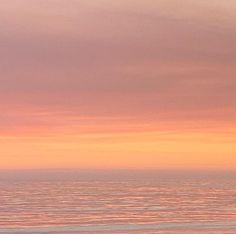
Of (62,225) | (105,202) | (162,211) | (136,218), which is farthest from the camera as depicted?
(105,202)

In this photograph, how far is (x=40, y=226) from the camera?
37875 millimetres

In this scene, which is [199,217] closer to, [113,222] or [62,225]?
[113,222]

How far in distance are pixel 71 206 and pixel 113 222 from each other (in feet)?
37.3

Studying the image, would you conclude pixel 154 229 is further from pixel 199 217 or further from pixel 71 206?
pixel 71 206

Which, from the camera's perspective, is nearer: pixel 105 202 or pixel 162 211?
pixel 162 211

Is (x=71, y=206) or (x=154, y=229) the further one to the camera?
(x=71, y=206)

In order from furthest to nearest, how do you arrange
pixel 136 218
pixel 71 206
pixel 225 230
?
pixel 71 206
pixel 136 218
pixel 225 230

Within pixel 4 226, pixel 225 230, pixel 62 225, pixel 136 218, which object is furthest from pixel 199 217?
pixel 4 226

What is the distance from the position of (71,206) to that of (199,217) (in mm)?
12057

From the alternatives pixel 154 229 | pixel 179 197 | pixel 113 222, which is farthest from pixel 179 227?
pixel 179 197

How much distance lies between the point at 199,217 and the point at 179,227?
5.98m

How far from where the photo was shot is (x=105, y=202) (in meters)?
55.4

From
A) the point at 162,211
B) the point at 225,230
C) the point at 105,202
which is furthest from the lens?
the point at 105,202

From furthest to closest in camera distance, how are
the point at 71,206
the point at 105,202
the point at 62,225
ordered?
the point at 105,202 < the point at 71,206 < the point at 62,225
